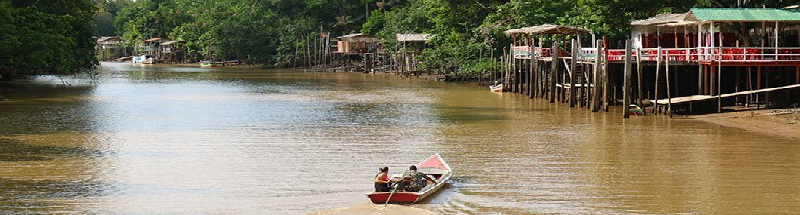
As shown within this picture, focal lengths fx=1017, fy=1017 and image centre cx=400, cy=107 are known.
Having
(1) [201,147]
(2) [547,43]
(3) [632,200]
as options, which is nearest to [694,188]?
(3) [632,200]

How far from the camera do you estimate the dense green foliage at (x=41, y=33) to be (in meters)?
39.9

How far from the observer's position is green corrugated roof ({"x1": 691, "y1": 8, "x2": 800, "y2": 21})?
31.9 m

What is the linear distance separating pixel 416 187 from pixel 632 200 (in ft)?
12.4

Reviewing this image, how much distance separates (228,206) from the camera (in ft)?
56.8

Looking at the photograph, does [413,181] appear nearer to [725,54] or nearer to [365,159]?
[365,159]

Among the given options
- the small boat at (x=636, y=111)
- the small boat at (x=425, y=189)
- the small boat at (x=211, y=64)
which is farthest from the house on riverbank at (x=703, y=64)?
the small boat at (x=211, y=64)

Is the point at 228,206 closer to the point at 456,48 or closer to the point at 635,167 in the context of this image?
the point at 635,167

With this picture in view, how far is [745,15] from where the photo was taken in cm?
3219

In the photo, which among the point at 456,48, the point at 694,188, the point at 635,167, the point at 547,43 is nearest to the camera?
the point at 694,188

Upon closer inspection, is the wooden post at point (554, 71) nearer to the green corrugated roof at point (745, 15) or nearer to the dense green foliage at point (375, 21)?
the dense green foliage at point (375, 21)

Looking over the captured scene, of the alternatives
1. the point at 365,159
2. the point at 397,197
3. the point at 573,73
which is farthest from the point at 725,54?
the point at 397,197

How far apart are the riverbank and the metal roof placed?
9.78ft

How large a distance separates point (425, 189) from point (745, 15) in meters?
18.4

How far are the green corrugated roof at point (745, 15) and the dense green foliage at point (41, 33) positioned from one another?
971 inches
